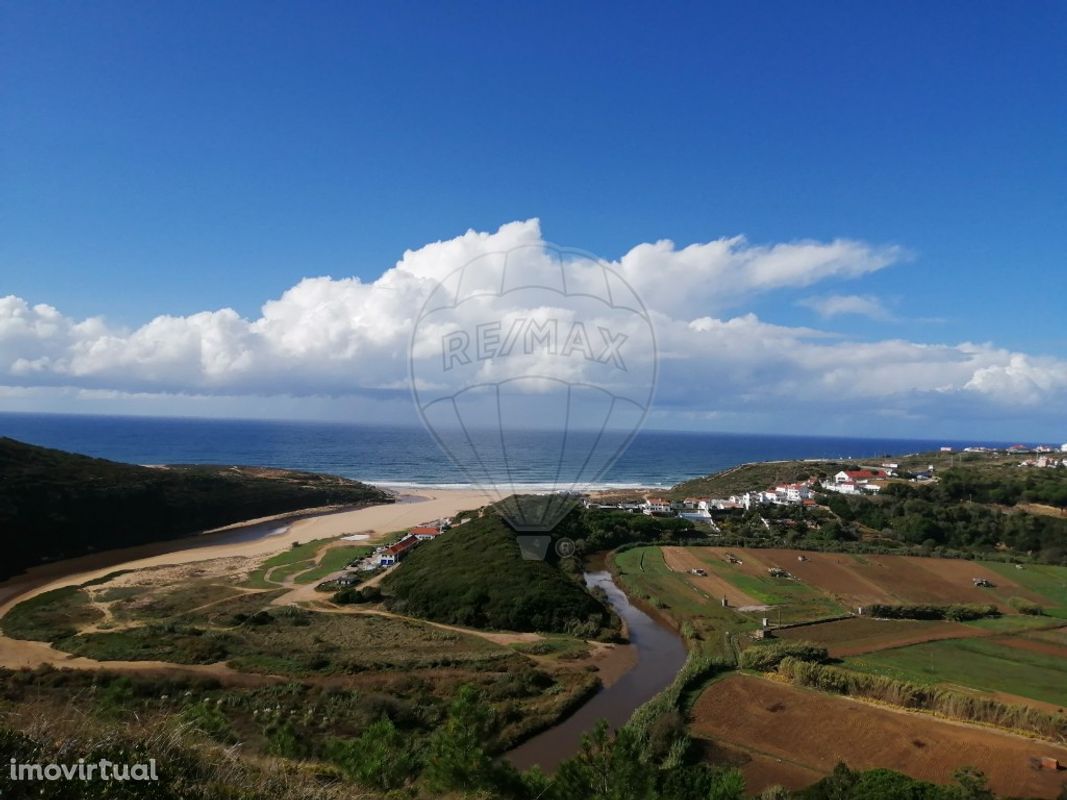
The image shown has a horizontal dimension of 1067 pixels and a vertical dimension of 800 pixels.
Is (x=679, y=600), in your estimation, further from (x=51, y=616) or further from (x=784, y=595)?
(x=51, y=616)

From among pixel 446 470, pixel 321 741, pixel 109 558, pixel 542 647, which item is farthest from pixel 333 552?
pixel 446 470

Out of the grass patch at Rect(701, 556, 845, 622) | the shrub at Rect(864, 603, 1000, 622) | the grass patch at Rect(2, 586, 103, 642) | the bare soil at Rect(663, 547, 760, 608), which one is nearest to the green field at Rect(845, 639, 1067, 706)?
the shrub at Rect(864, 603, 1000, 622)

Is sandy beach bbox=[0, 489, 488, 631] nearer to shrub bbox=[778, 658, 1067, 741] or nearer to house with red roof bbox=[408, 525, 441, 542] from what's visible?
house with red roof bbox=[408, 525, 441, 542]

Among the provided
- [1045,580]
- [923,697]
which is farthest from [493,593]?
[1045,580]

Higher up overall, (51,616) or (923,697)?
(923,697)

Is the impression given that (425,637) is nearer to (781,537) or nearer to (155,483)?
(781,537)

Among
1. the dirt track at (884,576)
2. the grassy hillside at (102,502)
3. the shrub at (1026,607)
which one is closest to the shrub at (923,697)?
the dirt track at (884,576)
